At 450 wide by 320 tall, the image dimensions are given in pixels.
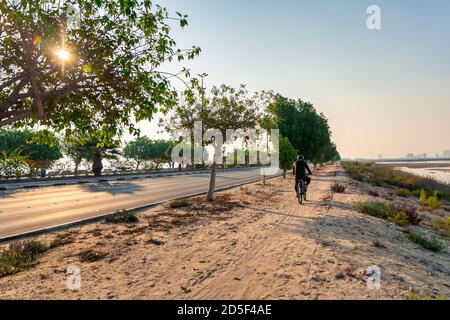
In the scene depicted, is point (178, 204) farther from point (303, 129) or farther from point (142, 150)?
point (142, 150)

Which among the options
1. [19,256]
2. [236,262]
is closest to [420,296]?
Result: [236,262]

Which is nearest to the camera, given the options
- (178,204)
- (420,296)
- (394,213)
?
(420,296)

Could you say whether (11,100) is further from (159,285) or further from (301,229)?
(301,229)

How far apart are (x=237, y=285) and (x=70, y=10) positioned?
6303mm

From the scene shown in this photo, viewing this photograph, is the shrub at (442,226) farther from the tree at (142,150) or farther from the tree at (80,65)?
the tree at (142,150)

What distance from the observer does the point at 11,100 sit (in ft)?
20.5

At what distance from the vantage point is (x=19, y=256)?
6004mm

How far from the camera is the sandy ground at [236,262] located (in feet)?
13.9

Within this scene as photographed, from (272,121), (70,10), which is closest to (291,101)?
(272,121)

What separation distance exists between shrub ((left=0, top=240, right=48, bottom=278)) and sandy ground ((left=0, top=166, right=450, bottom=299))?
0.22 meters

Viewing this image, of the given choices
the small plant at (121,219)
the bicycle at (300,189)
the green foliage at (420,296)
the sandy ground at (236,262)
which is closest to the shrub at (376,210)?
the sandy ground at (236,262)

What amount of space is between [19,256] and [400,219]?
434 inches

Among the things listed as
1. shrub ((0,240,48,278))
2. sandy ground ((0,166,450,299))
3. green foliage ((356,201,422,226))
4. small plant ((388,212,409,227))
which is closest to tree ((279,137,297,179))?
green foliage ((356,201,422,226))

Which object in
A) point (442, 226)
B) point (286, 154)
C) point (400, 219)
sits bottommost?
point (442, 226)
